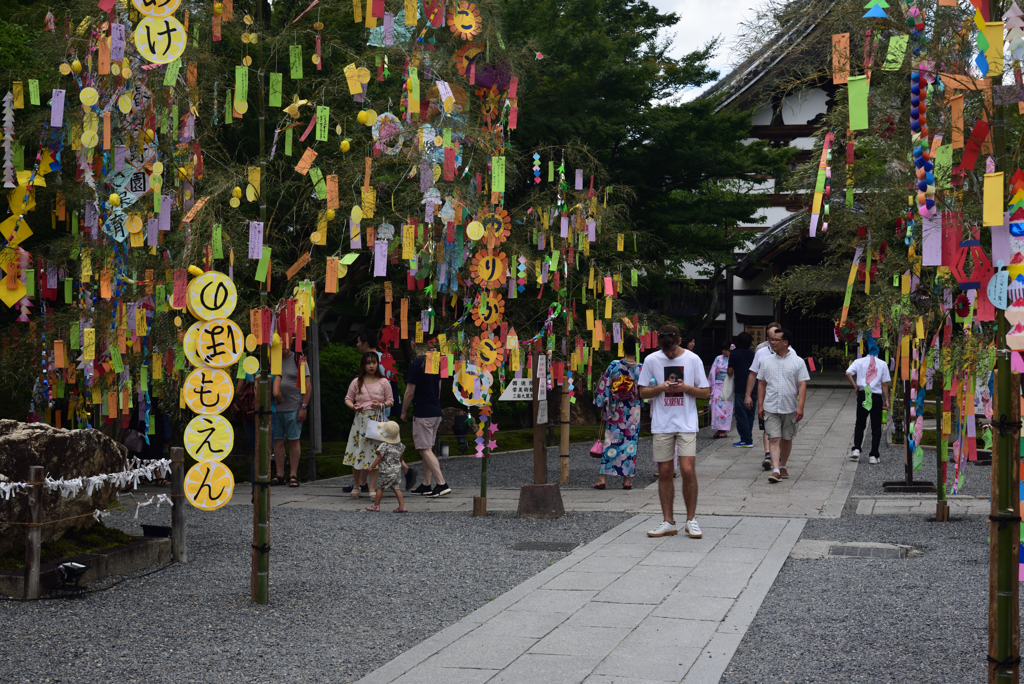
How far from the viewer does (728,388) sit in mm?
15133

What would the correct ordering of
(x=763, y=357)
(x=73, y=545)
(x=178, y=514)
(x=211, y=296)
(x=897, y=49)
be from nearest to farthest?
1. (x=897, y=49)
2. (x=211, y=296)
3. (x=73, y=545)
4. (x=178, y=514)
5. (x=763, y=357)

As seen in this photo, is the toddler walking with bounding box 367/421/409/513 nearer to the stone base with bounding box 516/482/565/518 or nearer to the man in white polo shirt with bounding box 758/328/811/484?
the stone base with bounding box 516/482/565/518

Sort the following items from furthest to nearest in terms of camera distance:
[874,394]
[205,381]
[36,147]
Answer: [874,394] → [36,147] → [205,381]

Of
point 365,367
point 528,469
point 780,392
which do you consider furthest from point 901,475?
point 365,367

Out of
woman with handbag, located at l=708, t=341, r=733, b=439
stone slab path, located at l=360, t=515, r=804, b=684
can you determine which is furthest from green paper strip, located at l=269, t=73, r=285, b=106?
woman with handbag, located at l=708, t=341, r=733, b=439

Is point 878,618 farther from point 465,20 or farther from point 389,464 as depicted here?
point 465,20

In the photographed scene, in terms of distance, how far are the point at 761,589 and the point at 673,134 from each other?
40.4ft

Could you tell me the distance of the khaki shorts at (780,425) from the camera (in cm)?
1127

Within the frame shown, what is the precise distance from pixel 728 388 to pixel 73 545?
34.3ft

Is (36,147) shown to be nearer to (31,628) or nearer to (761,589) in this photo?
(31,628)

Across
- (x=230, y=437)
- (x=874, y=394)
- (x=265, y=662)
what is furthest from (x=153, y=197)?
(x=874, y=394)

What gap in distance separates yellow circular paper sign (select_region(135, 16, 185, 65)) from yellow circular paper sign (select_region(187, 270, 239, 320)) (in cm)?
131

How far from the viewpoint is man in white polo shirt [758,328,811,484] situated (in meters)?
11.1

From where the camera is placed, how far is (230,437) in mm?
5746
